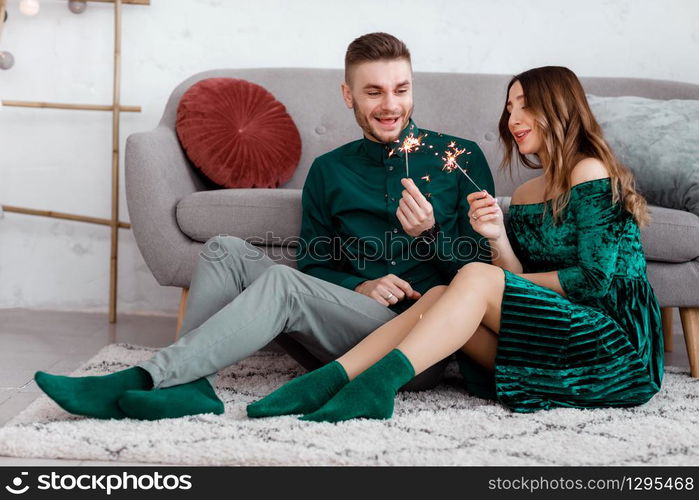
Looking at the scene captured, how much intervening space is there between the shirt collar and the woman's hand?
29cm

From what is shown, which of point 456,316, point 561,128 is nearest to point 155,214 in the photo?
point 456,316

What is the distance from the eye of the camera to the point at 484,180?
1.85m

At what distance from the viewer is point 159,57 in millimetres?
2951

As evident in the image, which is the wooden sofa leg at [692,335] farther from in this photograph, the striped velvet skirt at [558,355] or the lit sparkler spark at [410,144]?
the lit sparkler spark at [410,144]

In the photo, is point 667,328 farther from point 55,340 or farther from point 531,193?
point 55,340

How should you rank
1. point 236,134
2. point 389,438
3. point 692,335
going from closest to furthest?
point 389,438 → point 692,335 → point 236,134

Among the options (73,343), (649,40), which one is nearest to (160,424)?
(73,343)

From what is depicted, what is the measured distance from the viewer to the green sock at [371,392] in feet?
4.61

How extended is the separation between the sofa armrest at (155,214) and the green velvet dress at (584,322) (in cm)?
95

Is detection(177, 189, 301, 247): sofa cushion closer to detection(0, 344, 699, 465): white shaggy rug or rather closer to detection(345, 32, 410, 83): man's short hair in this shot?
detection(345, 32, 410, 83): man's short hair

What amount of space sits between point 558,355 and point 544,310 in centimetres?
10

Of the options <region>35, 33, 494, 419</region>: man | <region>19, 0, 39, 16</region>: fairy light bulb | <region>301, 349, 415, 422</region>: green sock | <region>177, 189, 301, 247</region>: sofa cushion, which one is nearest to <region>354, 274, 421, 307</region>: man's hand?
<region>35, 33, 494, 419</region>: man
